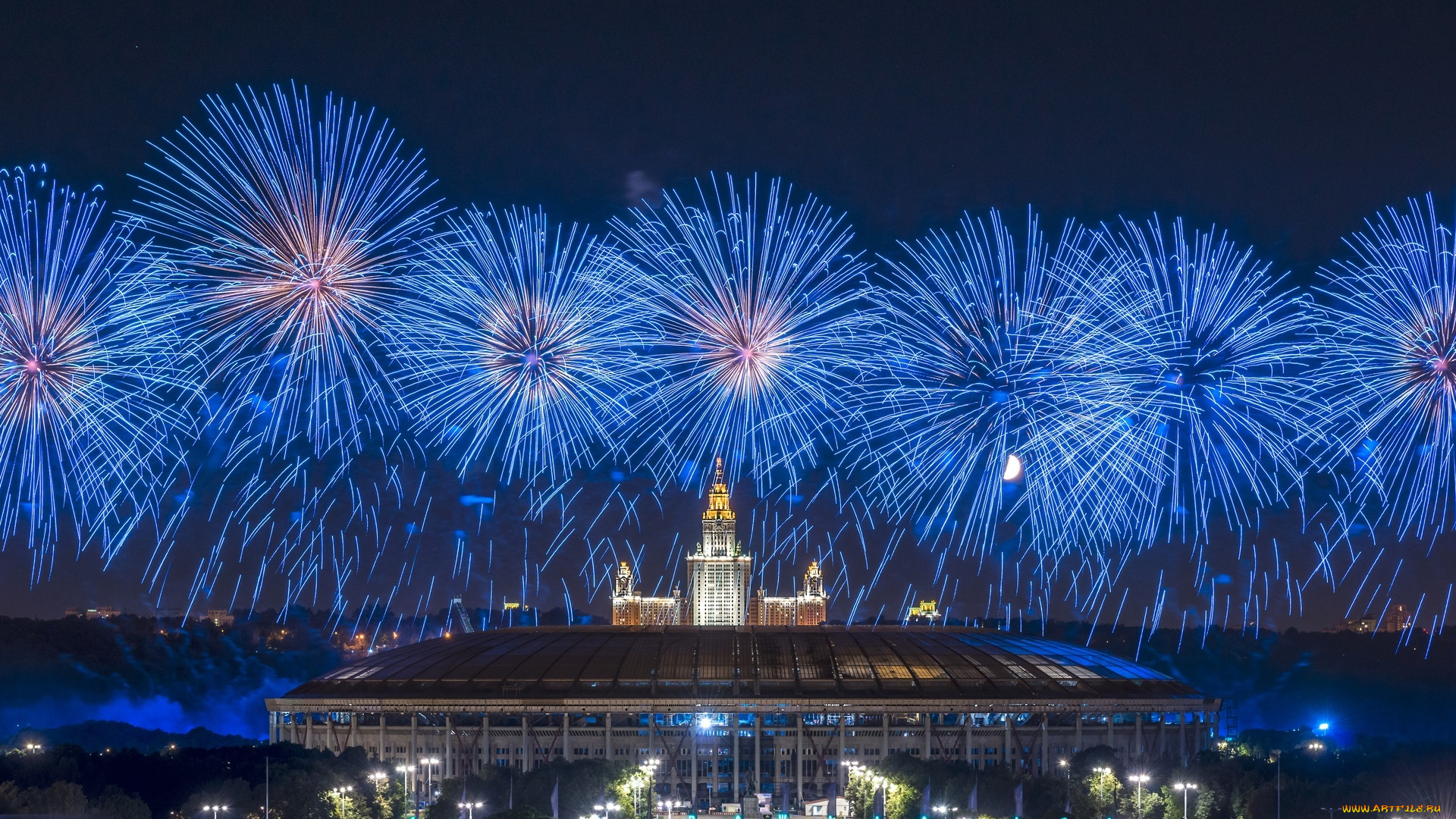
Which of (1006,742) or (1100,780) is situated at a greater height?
(1006,742)

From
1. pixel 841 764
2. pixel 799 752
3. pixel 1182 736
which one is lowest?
pixel 841 764

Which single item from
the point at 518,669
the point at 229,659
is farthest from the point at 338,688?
the point at 229,659

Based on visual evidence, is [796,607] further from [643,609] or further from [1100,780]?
[1100,780]

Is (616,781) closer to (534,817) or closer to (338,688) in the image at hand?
(534,817)

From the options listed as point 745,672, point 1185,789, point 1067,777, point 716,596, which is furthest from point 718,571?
point 1185,789

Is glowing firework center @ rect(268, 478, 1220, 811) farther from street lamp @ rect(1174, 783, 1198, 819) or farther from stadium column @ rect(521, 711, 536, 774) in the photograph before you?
street lamp @ rect(1174, 783, 1198, 819)

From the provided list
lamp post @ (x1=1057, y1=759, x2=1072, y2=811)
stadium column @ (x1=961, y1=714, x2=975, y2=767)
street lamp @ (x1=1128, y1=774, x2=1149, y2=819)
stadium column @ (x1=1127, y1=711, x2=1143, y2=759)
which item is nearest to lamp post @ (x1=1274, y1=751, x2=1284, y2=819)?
street lamp @ (x1=1128, y1=774, x2=1149, y2=819)

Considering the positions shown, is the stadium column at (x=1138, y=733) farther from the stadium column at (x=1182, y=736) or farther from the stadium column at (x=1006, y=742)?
the stadium column at (x=1006, y=742)
